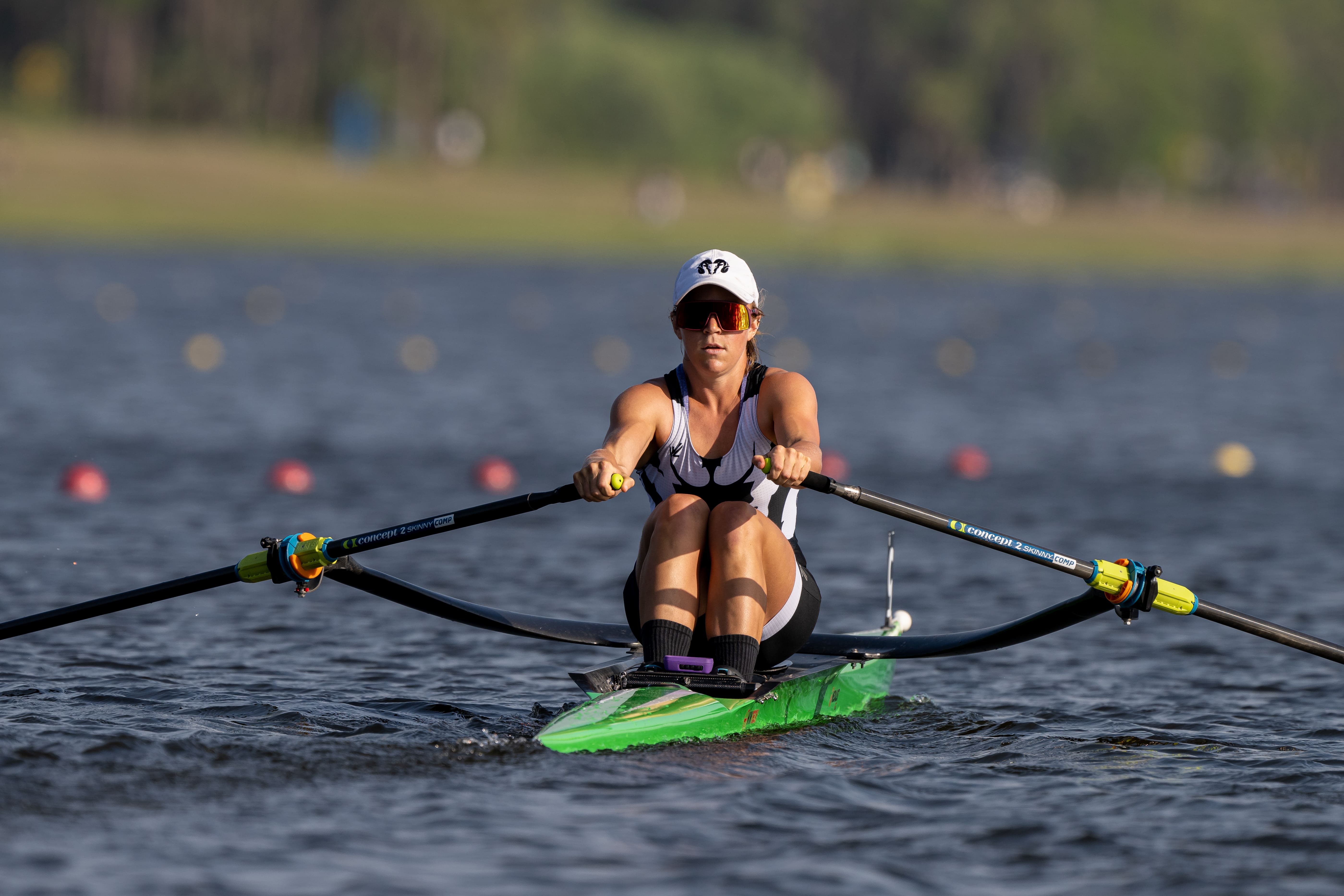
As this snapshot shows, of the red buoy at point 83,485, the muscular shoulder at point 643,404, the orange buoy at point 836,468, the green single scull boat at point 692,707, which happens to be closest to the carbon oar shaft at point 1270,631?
the green single scull boat at point 692,707

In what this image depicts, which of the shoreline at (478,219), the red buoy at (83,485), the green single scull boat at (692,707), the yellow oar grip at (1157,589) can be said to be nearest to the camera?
the green single scull boat at (692,707)

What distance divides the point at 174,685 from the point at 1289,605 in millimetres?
7070

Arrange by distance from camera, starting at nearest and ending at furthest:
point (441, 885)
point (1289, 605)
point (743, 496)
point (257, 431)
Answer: point (441, 885)
point (743, 496)
point (1289, 605)
point (257, 431)

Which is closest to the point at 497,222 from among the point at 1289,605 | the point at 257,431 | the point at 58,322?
the point at 58,322

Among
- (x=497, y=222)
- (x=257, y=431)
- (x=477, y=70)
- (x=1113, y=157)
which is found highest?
(x=1113, y=157)

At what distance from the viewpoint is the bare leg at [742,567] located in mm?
7949

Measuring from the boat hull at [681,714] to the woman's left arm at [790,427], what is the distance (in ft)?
3.30

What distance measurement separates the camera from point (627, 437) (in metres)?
7.99

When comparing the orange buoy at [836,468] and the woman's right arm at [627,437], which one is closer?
the woman's right arm at [627,437]

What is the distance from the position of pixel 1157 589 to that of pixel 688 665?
7.27 ft

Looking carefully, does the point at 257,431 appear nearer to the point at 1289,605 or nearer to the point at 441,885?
the point at 1289,605

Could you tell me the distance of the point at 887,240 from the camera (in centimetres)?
6962

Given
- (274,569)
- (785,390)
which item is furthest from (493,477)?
(785,390)

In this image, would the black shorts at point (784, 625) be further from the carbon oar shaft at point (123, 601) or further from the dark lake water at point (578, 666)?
the carbon oar shaft at point (123, 601)
